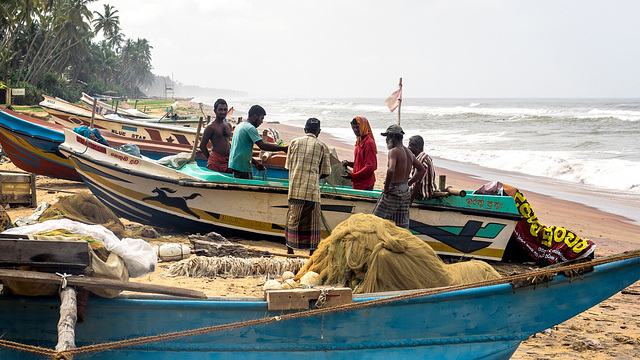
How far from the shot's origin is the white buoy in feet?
19.0

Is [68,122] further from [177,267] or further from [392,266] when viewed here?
[392,266]

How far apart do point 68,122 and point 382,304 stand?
48.4ft

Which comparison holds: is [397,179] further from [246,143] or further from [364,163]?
[246,143]

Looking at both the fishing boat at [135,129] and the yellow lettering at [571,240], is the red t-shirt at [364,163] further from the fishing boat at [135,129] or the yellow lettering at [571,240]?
the fishing boat at [135,129]

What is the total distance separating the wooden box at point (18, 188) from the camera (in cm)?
803

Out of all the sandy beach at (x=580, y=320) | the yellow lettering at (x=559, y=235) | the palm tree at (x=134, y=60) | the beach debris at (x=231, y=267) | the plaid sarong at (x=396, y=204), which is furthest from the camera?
the palm tree at (x=134, y=60)

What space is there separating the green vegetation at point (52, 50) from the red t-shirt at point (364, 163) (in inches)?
1089

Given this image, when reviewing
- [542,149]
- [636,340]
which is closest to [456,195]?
[636,340]

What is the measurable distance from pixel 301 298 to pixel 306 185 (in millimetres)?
2624

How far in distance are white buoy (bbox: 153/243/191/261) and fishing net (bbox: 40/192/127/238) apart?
0.86 m

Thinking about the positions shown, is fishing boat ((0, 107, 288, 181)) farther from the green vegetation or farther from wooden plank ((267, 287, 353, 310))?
the green vegetation

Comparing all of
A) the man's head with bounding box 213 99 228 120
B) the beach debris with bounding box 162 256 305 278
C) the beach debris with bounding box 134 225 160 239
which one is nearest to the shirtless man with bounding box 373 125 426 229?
the beach debris with bounding box 162 256 305 278

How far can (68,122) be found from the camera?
1555cm

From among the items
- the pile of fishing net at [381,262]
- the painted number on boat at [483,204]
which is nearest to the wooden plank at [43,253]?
the pile of fishing net at [381,262]
